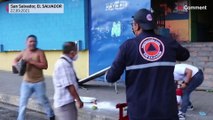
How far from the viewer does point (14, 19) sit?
16.4 m

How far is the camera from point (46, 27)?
1512 cm

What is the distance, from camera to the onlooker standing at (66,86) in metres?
5.47

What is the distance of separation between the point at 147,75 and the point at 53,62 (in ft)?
38.0

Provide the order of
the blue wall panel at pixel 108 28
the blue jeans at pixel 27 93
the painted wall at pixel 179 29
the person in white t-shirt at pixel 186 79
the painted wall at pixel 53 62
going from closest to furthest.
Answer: the person in white t-shirt at pixel 186 79 → the blue jeans at pixel 27 93 → the blue wall panel at pixel 108 28 → the painted wall at pixel 179 29 → the painted wall at pixel 53 62

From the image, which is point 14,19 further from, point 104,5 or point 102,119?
point 102,119

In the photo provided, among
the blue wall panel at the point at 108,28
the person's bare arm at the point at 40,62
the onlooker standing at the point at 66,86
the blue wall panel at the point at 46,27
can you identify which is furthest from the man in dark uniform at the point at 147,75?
the blue wall panel at the point at 46,27

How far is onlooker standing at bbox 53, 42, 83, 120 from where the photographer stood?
17.9 feet

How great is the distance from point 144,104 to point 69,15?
10.9 metres

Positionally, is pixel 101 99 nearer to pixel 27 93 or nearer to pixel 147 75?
pixel 27 93

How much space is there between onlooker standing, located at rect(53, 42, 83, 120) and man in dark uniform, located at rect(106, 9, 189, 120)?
6.09 ft

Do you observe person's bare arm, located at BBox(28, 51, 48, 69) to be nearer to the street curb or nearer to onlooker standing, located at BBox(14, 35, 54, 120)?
onlooker standing, located at BBox(14, 35, 54, 120)

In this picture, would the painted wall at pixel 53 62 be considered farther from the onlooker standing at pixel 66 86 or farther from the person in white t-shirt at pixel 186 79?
the onlooker standing at pixel 66 86

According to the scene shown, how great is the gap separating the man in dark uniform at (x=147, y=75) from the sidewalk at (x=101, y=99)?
3.99 meters

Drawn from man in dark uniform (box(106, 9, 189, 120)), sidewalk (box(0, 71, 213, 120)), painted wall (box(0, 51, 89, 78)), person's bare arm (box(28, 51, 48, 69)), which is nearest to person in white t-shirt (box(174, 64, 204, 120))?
sidewalk (box(0, 71, 213, 120))
